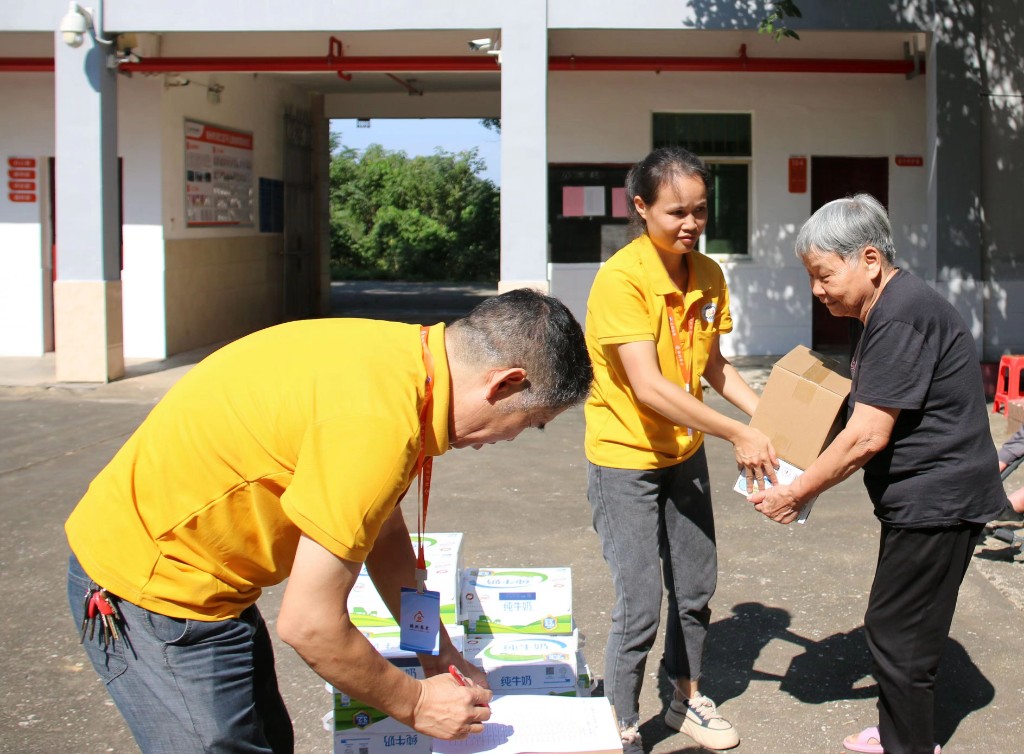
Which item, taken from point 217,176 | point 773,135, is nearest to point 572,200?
point 773,135

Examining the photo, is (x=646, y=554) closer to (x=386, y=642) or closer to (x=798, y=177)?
(x=386, y=642)

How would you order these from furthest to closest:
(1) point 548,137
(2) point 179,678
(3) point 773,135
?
1. (3) point 773,135
2. (1) point 548,137
3. (2) point 179,678

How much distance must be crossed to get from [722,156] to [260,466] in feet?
37.6

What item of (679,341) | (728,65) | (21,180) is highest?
(728,65)

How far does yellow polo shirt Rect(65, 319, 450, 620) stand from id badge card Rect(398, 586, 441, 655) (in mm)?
357

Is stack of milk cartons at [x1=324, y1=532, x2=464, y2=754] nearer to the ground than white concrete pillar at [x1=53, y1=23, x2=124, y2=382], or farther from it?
nearer to the ground

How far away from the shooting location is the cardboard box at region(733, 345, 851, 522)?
344 centimetres

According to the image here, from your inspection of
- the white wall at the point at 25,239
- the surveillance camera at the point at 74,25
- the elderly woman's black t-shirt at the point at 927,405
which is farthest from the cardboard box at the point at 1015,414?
the white wall at the point at 25,239

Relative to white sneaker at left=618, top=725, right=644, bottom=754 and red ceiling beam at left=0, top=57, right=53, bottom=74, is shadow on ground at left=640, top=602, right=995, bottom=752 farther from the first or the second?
red ceiling beam at left=0, top=57, right=53, bottom=74

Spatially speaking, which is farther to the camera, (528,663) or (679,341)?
(679,341)

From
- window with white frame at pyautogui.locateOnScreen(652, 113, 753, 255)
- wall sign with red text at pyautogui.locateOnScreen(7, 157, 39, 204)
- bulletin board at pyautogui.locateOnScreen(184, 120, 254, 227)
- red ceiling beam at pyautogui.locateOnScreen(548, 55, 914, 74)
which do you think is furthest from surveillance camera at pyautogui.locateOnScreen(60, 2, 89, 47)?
window with white frame at pyautogui.locateOnScreen(652, 113, 753, 255)

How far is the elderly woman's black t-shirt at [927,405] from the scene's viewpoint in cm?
312

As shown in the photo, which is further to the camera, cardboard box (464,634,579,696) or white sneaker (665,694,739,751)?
white sneaker (665,694,739,751)

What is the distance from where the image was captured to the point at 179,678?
227 centimetres
